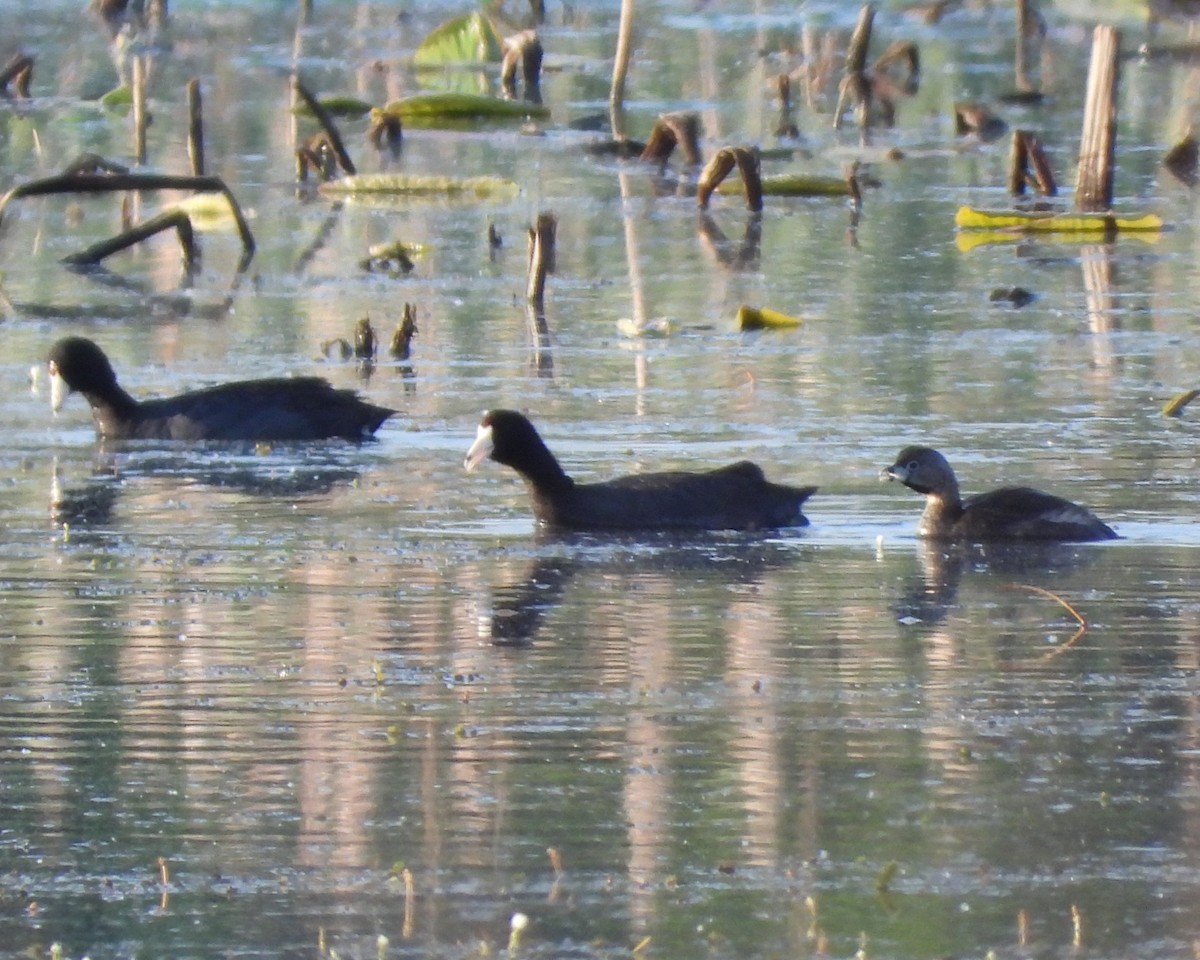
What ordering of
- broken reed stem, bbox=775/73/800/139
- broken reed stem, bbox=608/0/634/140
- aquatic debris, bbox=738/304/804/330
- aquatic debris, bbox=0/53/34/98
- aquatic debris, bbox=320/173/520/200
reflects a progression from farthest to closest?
aquatic debris, bbox=0/53/34/98
broken reed stem, bbox=775/73/800/139
broken reed stem, bbox=608/0/634/140
aquatic debris, bbox=320/173/520/200
aquatic debris, bbox=738/304/804/330

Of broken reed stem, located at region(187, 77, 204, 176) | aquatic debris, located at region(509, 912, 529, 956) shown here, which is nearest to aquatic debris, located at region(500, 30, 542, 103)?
broken reed stem, located at region(187, 77, 204, 176)

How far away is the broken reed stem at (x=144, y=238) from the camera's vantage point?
1875cm

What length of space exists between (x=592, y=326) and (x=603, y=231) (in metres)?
4.33

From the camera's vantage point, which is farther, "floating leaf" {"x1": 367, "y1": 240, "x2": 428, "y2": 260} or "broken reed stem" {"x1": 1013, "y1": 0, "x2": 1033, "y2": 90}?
"broken reed stem" {"x1": 1013, "y1": 0, "x2": 1033, "y2": 90}

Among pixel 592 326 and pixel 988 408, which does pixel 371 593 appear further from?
pixel 592 326

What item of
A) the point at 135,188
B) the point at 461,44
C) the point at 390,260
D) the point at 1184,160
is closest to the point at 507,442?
the point at 135,188

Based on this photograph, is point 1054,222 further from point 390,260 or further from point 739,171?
point 390,260

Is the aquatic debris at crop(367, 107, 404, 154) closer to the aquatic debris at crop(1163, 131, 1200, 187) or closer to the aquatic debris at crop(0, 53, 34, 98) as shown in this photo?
the aquatic debris at crop(0, 53, 34, 98)

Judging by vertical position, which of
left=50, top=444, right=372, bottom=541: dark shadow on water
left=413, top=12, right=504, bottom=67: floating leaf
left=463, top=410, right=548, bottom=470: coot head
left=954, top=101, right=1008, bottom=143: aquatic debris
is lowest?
left=50, top=444, right=372, bottom=541: dark shadow on water

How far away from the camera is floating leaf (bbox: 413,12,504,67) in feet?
103

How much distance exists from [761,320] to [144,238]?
15.6ft

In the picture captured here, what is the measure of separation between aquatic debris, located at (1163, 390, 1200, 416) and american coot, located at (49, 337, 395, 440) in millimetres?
3624

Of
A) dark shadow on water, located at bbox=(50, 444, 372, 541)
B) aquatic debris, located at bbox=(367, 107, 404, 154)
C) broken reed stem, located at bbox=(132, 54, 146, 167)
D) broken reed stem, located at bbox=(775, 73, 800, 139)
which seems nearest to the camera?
Result: dark shadow on water, located at bbox=(50, 444, 372, 541)

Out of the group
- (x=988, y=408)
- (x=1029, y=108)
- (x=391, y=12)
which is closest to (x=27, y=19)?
(x=391, y=12)
